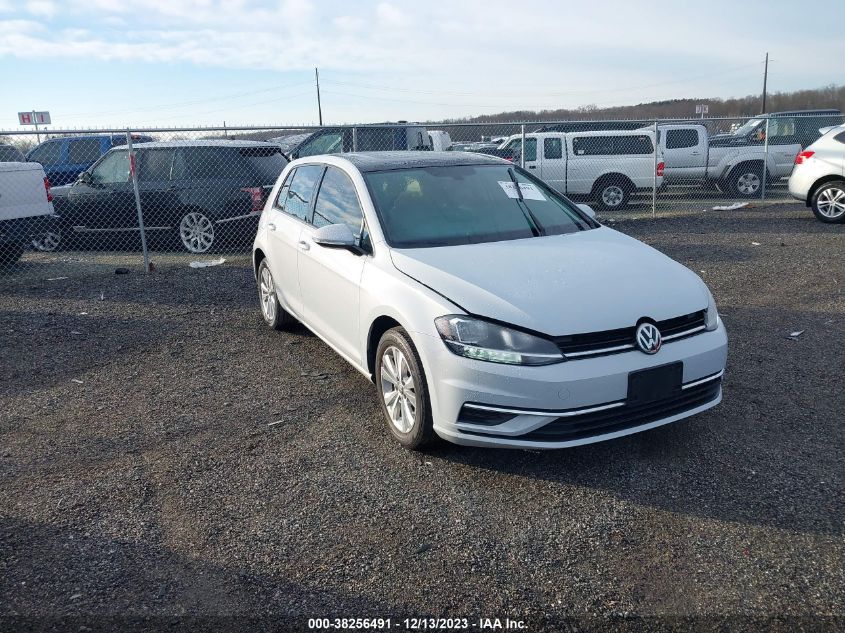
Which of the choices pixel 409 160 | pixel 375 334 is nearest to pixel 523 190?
pixel 409 160

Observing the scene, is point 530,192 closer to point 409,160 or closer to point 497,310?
point 409,160

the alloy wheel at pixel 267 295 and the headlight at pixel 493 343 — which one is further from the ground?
the headlight at pixel 493 343

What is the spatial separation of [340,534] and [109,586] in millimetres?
982

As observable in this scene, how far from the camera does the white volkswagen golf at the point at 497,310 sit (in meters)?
3.56

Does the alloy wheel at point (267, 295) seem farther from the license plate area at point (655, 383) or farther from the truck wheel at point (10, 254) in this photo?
the truck wheel at point (10, 254)

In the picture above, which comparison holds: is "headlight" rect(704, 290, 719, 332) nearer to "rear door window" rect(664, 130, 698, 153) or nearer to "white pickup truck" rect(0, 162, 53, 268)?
"white pickup truck" rect(0, 162, 53, 268)

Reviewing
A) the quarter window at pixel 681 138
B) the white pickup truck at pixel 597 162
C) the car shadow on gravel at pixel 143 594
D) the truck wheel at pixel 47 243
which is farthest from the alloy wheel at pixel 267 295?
the quarter window at pixel 681 138

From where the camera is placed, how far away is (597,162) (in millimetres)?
15156

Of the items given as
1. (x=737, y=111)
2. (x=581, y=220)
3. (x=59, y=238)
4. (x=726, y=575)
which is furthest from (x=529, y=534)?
(x=737, y=111)

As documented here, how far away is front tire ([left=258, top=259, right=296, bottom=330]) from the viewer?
257 inches

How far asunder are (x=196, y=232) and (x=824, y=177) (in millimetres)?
10161

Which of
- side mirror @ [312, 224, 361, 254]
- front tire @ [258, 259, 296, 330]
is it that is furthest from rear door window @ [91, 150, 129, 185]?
side mirror @ [312, 224, 361, 254]

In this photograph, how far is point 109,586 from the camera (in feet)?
9.80

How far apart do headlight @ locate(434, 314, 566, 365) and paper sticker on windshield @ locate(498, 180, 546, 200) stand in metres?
1.72
